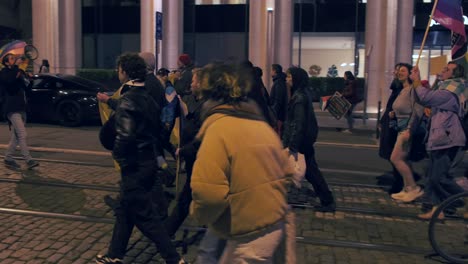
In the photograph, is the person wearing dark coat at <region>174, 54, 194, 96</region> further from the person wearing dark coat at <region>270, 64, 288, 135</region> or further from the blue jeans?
the blue jeans

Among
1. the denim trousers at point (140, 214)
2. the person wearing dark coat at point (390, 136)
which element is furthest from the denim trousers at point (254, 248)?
the person wearing dark coat at point (390, 136)

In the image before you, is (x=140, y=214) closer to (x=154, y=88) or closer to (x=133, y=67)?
(x=133, y=67)

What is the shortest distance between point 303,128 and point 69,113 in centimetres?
933

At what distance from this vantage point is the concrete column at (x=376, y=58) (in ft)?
64.1

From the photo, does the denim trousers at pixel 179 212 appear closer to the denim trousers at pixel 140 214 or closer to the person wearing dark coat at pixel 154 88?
the denim trousers at pixel 140 214

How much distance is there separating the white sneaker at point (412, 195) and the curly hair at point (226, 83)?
14.9ft

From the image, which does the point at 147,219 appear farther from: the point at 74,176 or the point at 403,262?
the point at 74,176

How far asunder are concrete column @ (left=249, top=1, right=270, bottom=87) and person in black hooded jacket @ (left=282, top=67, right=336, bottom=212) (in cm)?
1573

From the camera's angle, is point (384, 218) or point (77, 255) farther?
point (384, 218)

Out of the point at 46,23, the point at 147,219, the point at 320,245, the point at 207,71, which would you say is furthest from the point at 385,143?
the point at 46,23

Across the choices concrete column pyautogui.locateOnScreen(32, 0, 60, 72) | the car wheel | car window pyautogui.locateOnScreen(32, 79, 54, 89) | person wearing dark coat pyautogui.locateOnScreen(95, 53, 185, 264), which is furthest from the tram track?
concrete column pyautogui.locateOnScreen(32, 0, 60, 72)

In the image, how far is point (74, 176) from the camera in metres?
7.50

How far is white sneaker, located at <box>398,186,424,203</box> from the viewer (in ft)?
21.6

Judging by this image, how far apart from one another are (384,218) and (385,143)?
136 cm
